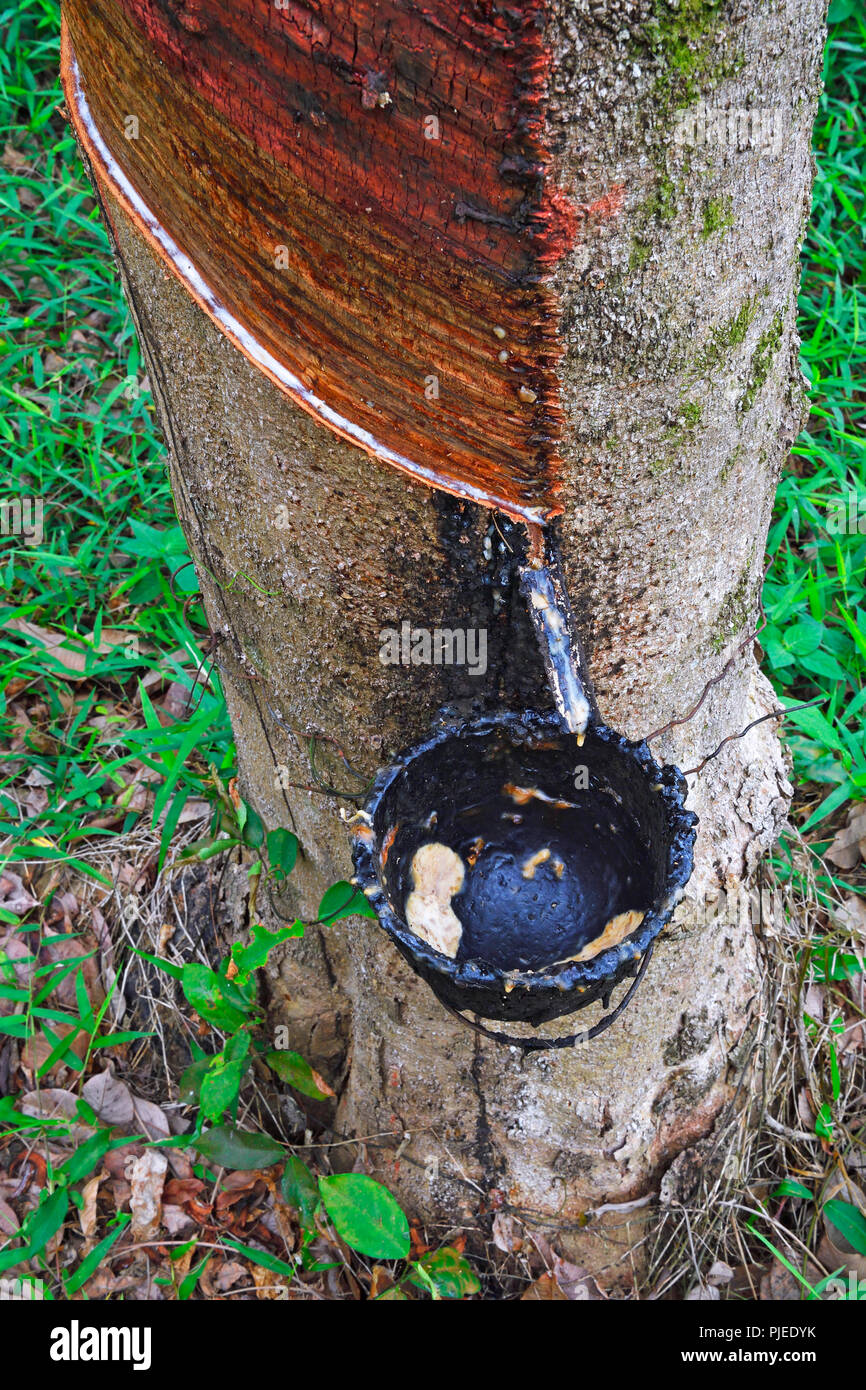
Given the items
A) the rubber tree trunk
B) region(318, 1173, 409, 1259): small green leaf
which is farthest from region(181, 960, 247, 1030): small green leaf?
region(318, 1173, 409, 1259): small green leaf

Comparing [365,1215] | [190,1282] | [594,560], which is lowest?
[190,1282]

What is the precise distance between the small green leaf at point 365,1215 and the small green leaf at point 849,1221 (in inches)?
34.0

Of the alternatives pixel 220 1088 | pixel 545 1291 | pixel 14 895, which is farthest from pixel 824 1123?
pixel 14 895

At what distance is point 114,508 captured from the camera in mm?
2824

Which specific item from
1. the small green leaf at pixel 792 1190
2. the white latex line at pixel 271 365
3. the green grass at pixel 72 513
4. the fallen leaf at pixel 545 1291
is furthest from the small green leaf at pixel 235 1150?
the white latex line at pixel 271 365

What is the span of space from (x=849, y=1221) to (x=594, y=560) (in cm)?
145

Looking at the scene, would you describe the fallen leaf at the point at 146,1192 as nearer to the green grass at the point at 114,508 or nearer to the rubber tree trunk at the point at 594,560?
the rubber tree trunk at the point at 594,560

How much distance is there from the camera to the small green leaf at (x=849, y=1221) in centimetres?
188

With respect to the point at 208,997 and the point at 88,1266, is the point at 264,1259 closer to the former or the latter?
the point at 88,1266

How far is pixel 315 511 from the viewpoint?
1.22 metres

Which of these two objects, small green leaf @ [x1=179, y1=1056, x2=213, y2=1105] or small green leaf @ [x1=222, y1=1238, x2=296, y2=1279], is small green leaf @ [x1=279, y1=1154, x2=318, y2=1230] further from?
small green leaf @ [x1=179, y1=1056, x2=213, y2=1105]

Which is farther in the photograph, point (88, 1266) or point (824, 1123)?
point (824, 1123)

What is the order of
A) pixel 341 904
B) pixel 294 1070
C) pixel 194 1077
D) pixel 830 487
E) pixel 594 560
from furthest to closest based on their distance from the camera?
pixel 830 487, pixel 194 1077, pixel 294 1070, pixel 341 904, pixel 594 560

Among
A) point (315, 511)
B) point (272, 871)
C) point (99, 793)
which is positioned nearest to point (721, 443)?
point (315, 511)
